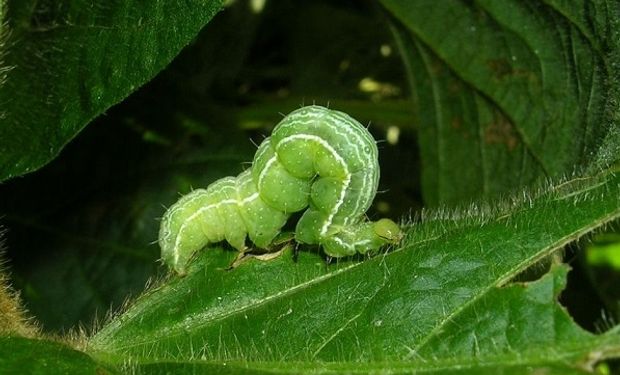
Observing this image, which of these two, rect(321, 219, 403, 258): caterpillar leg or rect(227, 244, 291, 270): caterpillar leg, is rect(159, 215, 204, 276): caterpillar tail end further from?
rect(321, 219, 403, 258): caterpillar leg

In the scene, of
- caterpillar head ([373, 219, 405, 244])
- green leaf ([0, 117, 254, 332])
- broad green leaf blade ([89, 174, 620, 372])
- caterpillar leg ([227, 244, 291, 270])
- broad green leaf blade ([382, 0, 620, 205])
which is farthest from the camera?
green leaf ([0, 117, 254, 332])

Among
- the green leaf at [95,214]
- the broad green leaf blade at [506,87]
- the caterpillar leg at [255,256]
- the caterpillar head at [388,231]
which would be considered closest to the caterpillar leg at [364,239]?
the caterpillar head at [388,231]

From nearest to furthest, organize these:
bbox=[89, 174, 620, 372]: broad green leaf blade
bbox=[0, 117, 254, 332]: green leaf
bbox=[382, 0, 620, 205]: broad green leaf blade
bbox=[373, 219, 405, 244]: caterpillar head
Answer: bbox=[89, 174, 620, 372]: broad green leaf blade → bbox=[373, 219, 405, 244]: caterpillar head → bbox=[382, 0, 620, 205]: broad green leaf blade → bbox=[0, 117, 254, 332]: green leaf

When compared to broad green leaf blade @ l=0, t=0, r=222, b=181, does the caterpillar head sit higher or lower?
lower

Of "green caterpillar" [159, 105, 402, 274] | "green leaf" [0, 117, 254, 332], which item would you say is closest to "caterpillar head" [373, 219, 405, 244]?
"green caterpillar" [159, 105, 402, 274]

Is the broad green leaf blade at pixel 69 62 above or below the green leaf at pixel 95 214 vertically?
above

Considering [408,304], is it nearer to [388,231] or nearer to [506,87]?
[388,231]

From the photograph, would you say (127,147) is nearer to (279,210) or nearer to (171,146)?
(171,146)

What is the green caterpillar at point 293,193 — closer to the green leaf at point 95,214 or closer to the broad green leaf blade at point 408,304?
the broad green leaf blade at point 408,304
